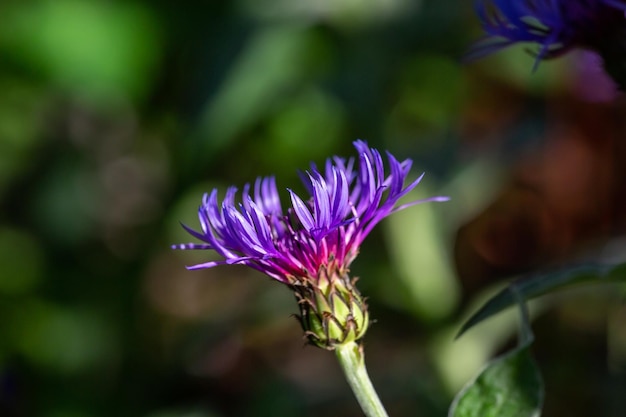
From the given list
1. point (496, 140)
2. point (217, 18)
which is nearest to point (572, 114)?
point (496, 140)

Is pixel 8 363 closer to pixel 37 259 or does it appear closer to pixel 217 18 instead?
pixel 37 259

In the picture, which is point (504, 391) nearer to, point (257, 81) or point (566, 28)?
point (566, 28)

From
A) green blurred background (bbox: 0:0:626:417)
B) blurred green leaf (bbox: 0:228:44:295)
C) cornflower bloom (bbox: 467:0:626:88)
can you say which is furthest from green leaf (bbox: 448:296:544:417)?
blurred green leaf (bbox: 0:228:44:295)

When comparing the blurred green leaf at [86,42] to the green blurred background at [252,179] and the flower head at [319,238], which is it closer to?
the green blurred background at [252,179]

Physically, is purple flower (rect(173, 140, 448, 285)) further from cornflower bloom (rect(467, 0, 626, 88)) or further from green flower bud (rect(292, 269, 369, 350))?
cornflower bloom (rect(467, 0, 626, 88))

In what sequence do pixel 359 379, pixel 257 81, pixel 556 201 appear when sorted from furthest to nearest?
pixel 556 201 → pixel 257 81 → pixel 359 379

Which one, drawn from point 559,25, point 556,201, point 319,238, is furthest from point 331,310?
point 556,201
